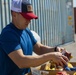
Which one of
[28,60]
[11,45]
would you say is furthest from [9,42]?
[28,60]

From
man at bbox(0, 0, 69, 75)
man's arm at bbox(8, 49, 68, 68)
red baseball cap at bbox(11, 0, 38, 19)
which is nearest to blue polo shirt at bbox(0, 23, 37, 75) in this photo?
man at bbox(0, 0, 69, 75)

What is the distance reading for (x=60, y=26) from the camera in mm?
11609

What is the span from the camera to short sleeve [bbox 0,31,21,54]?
9.19 ft

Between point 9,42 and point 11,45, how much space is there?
0.14 feet

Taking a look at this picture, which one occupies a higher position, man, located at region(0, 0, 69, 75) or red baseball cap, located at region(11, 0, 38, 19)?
red baseball cap, located at region(11, 0, 38, 19)

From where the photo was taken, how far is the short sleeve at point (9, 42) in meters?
2.80

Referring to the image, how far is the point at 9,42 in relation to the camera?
9.27 feet

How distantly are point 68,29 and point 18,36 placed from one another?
9380 millimetres

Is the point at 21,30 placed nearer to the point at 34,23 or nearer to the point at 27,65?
the point at 27,65

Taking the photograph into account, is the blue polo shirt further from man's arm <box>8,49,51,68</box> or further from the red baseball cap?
the red baseball cap

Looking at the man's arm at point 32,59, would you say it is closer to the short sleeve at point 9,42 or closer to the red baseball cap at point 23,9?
the short sleeve at point 9,42

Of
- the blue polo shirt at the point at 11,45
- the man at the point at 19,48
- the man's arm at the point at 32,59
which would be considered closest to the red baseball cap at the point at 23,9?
the man at the point at 19,48

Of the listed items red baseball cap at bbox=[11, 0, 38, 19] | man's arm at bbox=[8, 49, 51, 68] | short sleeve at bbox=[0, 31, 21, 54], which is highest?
red baseball cap at bbox=[11, 0, 38, 19]

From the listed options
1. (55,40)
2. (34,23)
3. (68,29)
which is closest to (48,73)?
(34,23)
